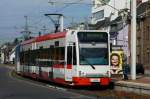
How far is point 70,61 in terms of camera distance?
32438 millimetres

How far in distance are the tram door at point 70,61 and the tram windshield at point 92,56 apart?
1.66 ft

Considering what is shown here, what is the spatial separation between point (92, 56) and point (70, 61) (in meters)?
1.38

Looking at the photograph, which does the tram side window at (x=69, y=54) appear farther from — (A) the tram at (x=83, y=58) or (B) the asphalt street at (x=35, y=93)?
(B) the asphalt street at (x=35, y=93)

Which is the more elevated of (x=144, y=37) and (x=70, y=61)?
(x=144, y=37)

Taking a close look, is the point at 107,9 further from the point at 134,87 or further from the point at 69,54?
the point at 134,87

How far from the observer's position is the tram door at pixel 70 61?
32094 millimetres

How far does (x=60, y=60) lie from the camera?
34312 millimetres

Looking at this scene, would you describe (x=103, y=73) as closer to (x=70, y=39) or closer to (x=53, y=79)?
(x=70, y=39)

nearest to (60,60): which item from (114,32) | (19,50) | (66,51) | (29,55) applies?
(66,51)

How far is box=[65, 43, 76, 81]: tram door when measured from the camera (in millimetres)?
32094

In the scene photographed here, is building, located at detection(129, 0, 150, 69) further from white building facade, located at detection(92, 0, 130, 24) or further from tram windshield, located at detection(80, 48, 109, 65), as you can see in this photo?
tram windshield, located at detection(80, 48, 109, 65)

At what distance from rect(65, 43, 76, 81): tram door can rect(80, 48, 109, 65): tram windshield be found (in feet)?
1.66

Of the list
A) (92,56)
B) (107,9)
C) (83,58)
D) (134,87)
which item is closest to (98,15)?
(107,9)

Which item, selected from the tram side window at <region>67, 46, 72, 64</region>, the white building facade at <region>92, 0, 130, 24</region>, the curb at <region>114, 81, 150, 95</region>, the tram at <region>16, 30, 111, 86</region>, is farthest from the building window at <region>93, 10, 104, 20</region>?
the curb at <region>114, 81, 150, 95</region>
